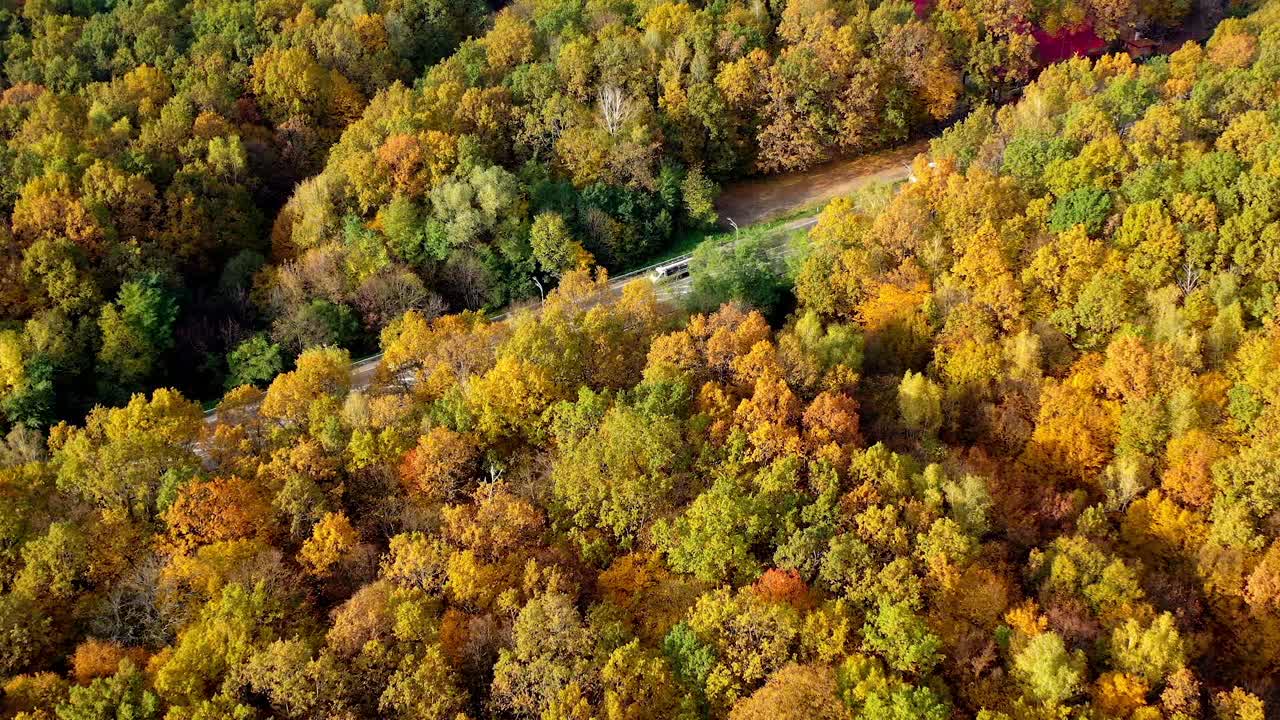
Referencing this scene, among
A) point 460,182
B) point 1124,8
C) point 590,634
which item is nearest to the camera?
point 590,634

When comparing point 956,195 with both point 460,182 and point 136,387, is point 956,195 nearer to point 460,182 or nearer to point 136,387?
point 460,182

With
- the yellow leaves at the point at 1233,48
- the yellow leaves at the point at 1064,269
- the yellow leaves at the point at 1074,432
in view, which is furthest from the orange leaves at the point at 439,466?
the yellow leaves at the point at 1233,48

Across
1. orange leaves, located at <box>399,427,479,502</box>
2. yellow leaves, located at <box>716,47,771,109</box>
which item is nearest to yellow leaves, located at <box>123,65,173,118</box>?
yellow leaves, located at <box>716,47,771,109</box>

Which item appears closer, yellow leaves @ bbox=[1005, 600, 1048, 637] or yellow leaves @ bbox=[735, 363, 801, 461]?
yellow leaves @ bbox=[1005, 600, 1048, 637]

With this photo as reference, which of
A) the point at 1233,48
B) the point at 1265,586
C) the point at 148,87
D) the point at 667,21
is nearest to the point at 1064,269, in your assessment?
the point at 1265,586

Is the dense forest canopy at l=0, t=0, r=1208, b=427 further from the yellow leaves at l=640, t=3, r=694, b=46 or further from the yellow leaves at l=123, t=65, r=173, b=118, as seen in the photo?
the yellow leaves at l=123, t=65, r=173, b=118

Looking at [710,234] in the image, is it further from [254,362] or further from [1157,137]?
[254,362]

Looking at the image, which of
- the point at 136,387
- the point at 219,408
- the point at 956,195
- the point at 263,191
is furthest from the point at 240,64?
the point at 956,195

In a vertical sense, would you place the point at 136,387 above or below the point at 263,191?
below
